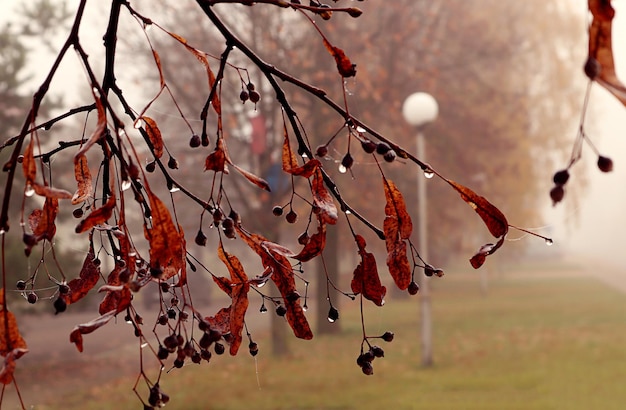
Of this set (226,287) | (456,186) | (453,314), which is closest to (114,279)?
(226,287)

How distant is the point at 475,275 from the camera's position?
94.4 feet

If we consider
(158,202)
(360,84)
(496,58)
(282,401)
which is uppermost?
(496,58)

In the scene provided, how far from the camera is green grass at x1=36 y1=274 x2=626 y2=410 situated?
23.1ft

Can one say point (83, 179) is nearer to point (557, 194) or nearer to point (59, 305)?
point (59, 305)

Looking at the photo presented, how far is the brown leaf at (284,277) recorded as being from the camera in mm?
957

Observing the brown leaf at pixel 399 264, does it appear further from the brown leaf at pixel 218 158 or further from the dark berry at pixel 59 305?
the dark berry at pixel 59 305

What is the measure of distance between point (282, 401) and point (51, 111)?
204 inches

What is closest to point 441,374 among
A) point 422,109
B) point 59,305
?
point 422,109

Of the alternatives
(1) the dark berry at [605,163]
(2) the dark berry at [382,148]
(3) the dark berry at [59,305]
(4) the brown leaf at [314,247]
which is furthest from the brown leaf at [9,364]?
(1) the dark berry at [605,163]

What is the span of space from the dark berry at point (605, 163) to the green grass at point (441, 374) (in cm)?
454

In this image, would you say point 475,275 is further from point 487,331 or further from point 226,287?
point 226,287

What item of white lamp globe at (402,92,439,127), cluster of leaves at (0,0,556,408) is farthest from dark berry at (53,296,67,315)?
white lamp globe at (402,92,439,127)

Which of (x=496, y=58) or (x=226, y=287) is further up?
(x=496, y=58)

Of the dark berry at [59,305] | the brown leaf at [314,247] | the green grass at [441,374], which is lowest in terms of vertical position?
the dark berry at [59,305]
